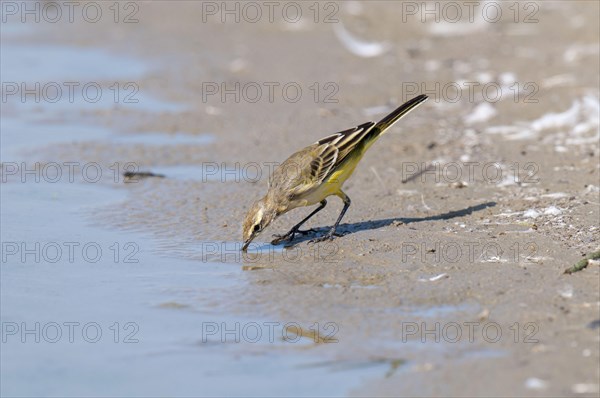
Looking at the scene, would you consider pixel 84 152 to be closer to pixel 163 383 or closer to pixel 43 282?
pixel 43 282

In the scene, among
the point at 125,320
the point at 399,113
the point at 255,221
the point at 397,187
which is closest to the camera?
the point at 125,320

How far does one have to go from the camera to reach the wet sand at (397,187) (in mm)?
6199

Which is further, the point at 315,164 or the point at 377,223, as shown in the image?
the point at 377,223

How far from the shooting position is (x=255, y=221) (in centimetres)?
825

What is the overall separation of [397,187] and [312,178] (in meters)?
1.53

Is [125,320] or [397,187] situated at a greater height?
[397,187]

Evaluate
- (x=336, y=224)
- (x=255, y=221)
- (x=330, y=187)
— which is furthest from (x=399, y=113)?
(x=255, y=221)

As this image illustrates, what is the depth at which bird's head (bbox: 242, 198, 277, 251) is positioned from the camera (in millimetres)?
8242

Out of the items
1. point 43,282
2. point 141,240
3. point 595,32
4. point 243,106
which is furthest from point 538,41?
point 43,282

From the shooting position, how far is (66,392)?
598cm

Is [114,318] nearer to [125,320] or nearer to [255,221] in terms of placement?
[125,320]

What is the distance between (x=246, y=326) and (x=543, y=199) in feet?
11.4

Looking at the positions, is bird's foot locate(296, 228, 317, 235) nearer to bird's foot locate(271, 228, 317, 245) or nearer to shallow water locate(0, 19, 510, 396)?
bird's foot locate(271, 228, 317, 245)

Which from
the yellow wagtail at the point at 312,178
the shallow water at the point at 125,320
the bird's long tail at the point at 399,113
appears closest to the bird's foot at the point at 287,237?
the yellow wagtail at the point at 312,178
